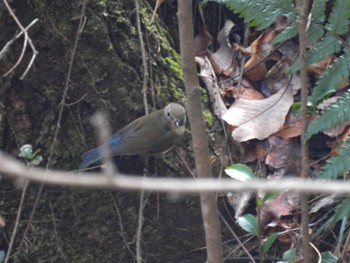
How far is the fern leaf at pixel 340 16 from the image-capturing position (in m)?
2.39

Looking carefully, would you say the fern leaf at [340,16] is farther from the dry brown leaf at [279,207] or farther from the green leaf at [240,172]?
the dry brown leaf at [279,207]

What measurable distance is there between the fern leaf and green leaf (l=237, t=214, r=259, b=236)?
0.90m

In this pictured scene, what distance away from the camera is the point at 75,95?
3029mm

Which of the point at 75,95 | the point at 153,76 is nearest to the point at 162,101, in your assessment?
the point at 153,76

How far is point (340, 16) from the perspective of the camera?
2.39 meters

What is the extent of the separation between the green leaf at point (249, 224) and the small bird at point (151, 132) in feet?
1.94

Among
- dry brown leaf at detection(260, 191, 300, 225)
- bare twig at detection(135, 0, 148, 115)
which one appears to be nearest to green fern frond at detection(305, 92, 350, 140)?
dry brown leaf at detection(260, 191, 300, 225)

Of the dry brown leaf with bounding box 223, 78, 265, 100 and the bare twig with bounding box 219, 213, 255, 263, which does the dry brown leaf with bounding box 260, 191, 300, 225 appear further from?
the dry brown leaf with bounding box 223, 78, 265, 100

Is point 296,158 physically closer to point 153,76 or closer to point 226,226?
point 226,226

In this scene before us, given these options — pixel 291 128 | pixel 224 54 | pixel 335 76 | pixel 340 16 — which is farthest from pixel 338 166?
pixel 224 54

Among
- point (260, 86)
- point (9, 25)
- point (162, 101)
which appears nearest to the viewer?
point (9, 25)

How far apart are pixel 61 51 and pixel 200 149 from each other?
3.84 ft

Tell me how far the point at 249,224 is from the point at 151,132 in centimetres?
88

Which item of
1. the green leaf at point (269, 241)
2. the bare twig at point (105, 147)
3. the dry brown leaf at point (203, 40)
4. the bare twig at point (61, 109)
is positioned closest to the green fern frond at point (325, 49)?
the green leaf at point (269, 241)
